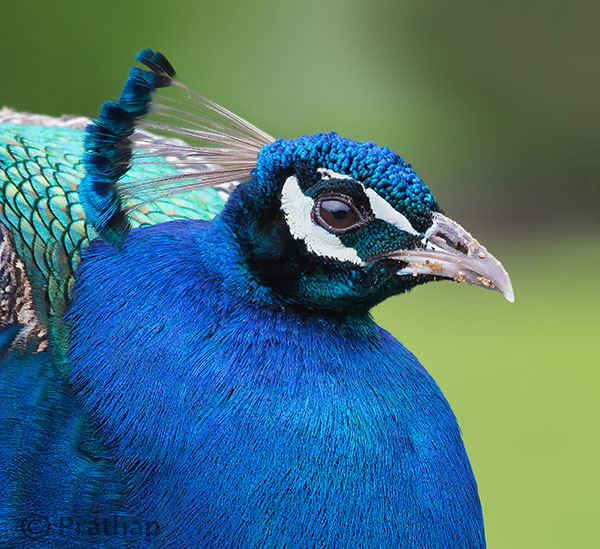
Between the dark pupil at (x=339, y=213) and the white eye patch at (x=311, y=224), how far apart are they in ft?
0.06

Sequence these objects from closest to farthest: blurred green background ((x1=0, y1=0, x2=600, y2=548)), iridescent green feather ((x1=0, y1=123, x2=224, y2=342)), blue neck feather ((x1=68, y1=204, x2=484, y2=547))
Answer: blue neck feather ((x1=68, y1=204, x2=484, y2=547)) → iridescent green feather ((x1=0, y1=123, x2=224, y2=342)) → blurred green background ((x1=0, y1=0, x2=600, y2=548))

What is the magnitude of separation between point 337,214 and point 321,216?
0.02 meters

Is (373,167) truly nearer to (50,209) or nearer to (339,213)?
(339,213)

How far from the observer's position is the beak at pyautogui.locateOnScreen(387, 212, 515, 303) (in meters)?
1.21

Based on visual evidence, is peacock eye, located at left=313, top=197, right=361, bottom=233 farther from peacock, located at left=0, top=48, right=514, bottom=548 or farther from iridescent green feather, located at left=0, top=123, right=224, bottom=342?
iridescent green feather, located at left=0, top=123, right=224, bottom=342

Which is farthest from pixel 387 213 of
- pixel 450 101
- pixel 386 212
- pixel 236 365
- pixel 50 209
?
pixel 450 101

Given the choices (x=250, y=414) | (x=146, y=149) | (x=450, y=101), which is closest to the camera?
(x=250, y=414)

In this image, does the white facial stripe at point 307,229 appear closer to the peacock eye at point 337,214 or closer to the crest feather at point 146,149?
the peacock eye at point 337,214

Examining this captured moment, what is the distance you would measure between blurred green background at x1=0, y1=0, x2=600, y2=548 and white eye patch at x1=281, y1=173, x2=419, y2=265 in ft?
7.79

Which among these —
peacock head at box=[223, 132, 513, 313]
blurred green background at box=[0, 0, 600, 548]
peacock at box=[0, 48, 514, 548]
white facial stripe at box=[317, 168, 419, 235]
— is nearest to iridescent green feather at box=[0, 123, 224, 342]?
peacock at box=[0, 48, 514, 548]

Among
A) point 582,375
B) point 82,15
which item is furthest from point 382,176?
point 82,15

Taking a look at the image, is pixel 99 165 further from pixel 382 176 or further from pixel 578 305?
pixel 578 305

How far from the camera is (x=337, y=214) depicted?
124 cm

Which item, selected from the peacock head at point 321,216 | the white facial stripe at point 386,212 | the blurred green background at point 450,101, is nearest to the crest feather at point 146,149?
the peacock head at point 321,216
